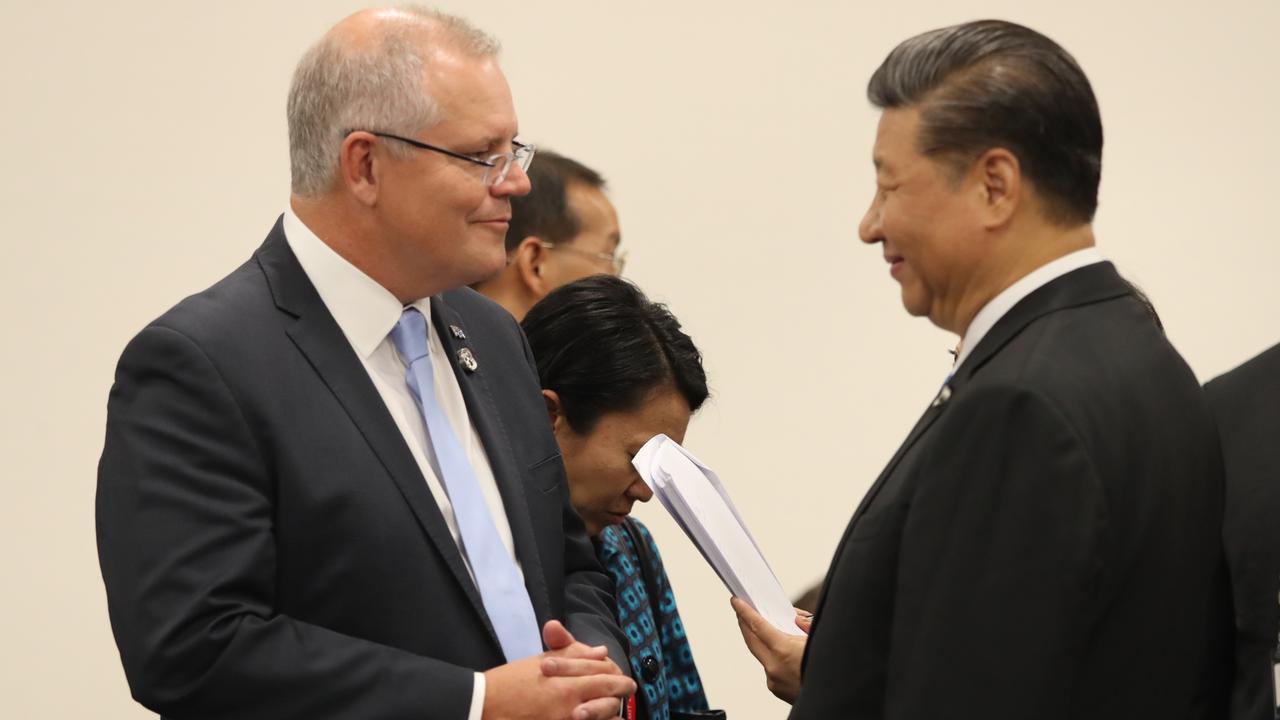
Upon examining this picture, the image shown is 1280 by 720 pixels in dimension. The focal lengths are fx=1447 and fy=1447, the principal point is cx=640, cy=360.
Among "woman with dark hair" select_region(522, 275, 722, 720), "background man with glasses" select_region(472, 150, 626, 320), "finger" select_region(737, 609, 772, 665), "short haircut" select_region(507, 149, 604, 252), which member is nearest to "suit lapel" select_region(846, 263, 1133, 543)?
"finger" select_region(737, 609, 772, 665)

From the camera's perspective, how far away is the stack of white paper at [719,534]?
6.70 feet

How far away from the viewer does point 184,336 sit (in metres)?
1.72

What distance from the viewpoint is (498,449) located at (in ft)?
6.56

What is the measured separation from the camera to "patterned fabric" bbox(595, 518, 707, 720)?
2.25 m

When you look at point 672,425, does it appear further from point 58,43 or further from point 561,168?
point 58,43

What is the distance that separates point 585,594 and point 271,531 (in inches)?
21.6

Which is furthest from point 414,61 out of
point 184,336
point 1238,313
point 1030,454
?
point 1238,313

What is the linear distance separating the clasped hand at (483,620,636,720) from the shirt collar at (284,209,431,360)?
45cm

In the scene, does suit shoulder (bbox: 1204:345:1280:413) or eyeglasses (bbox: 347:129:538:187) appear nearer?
eyeglasses (bbox: 347:129:538:187)

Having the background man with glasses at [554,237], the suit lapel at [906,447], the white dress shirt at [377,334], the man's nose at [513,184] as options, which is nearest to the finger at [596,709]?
the white dress shirt at [377,334]

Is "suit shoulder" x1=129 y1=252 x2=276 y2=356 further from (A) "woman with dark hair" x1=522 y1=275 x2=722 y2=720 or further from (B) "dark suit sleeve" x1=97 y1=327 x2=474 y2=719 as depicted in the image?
(A) "woman with dark hair" x1=522 y1=275 x2=722 y2=720

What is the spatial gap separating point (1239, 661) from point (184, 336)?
1.24m

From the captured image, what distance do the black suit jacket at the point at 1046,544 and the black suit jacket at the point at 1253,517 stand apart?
5 cm

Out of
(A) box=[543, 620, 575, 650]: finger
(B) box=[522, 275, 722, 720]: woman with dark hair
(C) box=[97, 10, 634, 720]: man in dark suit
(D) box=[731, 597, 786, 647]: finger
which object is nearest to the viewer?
(C) box=[97, 10, 634, 720]: man in dark suit
